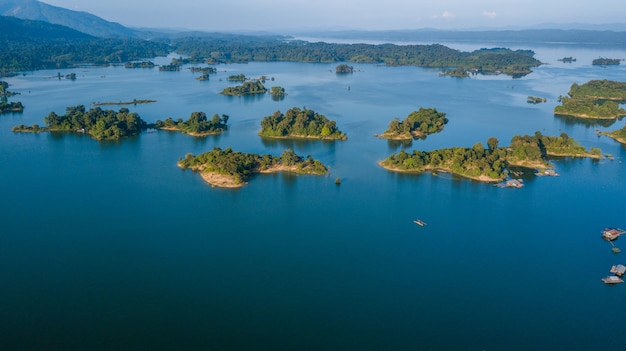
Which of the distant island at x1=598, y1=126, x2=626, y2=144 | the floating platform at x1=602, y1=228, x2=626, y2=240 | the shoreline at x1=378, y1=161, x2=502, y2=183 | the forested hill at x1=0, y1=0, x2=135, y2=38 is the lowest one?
the floating platform at x1=602, y1=228, x2=626, y2=240

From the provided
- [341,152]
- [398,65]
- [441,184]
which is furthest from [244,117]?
[398,65]

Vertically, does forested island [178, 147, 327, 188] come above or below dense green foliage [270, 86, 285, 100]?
below

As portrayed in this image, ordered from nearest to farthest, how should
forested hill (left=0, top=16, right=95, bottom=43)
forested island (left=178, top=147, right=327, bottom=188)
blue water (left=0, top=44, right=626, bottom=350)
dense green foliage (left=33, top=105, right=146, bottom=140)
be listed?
blue water (left=0, top=44, right=626, bottom=350) < forested island (left=178, top=147, right=327, bottom=188) < dense green foliage (left=33, top=105, right=146, bottom=140) < forested hill (left=0, top=16, right=95, bottom=43)

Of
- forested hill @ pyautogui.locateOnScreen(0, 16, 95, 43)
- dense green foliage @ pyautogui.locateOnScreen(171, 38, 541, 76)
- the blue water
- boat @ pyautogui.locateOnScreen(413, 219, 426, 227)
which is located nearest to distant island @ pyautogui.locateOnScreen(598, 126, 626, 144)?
the blue water

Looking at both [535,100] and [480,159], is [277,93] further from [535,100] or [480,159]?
→ [480,159]

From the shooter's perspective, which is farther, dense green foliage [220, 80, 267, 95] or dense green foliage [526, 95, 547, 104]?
dense green foliage [220, 80, 267, 95]

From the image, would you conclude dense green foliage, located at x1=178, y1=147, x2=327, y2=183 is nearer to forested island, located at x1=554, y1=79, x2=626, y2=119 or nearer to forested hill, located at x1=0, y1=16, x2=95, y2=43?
forested island, located at x1=554, y1=79, x2=626, y2=119

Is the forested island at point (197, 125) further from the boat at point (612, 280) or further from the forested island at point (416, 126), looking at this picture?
the boat at point (612, 280)

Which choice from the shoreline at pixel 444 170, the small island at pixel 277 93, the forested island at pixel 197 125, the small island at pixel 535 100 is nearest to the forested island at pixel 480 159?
the shoreline at pixel 444 170

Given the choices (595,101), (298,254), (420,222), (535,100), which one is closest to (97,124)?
(298,254)
